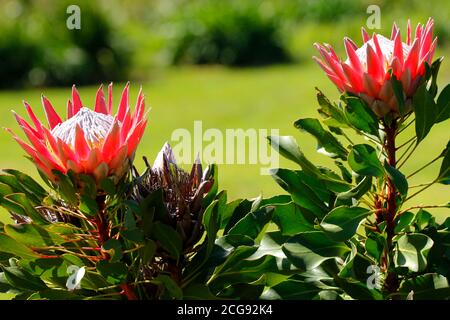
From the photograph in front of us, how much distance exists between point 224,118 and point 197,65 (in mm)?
2848

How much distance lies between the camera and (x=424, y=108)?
166cm

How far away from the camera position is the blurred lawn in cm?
704

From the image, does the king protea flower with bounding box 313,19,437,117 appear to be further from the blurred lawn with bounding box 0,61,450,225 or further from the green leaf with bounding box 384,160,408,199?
the blurred lawn with bounding box 0,61,450,225

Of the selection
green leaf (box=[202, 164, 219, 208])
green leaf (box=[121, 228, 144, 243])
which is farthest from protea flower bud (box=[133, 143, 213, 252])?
green leaf (box=[121, 228, 144, 243])

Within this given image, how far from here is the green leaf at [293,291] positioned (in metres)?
1.76

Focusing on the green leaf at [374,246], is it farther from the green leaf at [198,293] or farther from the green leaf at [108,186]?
the green leaf at [108,186]

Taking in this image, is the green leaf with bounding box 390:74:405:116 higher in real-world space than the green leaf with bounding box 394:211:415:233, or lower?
higher

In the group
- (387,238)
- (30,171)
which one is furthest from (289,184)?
(30,171)

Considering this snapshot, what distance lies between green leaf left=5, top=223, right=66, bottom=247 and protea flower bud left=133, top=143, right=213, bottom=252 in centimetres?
18

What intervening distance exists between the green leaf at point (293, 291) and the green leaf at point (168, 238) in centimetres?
22

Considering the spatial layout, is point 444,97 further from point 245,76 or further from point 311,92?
point 245,76

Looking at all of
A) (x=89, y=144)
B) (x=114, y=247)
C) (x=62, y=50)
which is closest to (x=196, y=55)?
(x=62, y=50)

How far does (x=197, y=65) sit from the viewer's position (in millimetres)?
11258

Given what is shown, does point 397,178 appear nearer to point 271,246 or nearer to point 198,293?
point 271,246
